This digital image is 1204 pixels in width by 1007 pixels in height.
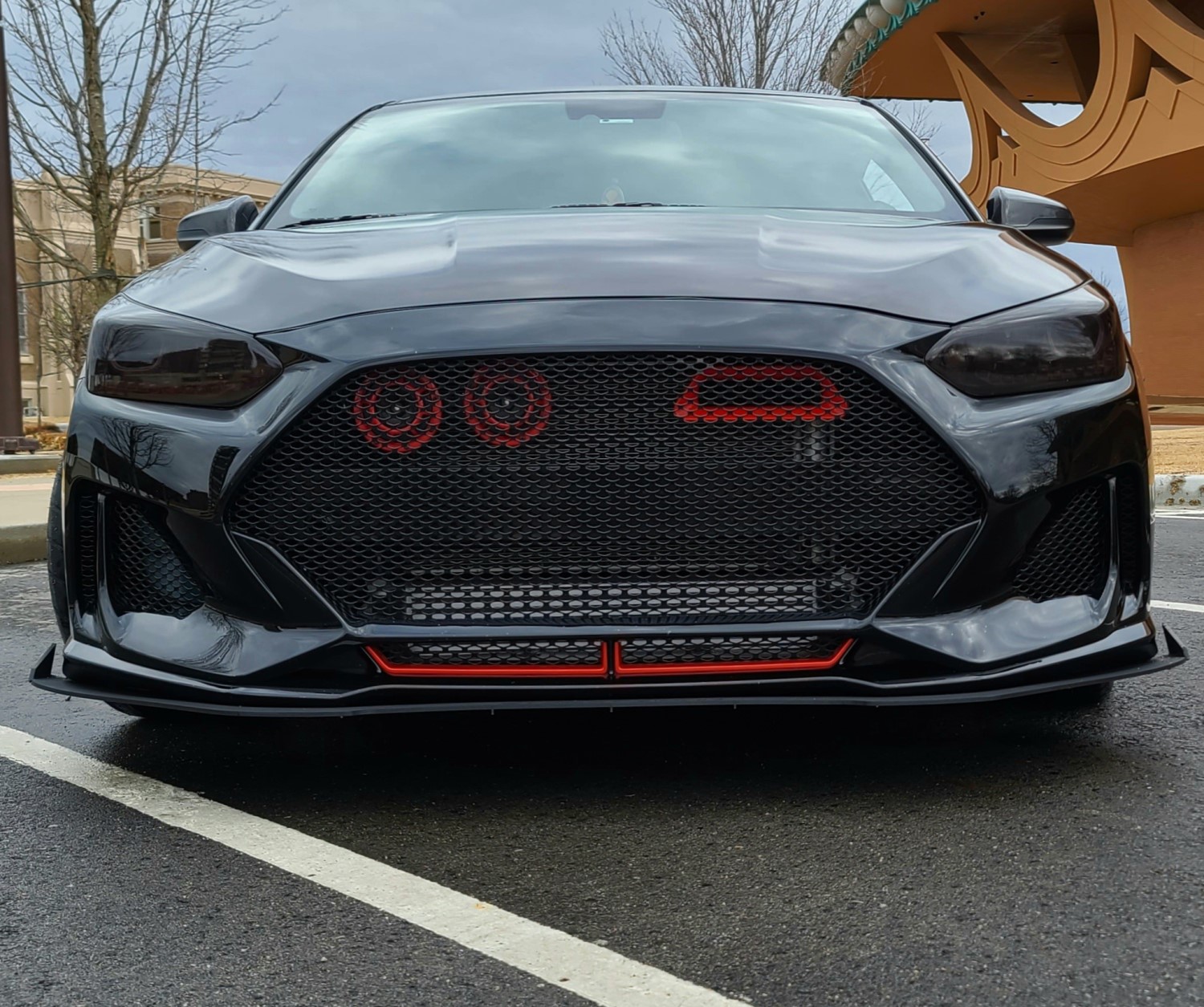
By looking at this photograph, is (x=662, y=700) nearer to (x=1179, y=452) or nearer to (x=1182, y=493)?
(x=1182, y=493)

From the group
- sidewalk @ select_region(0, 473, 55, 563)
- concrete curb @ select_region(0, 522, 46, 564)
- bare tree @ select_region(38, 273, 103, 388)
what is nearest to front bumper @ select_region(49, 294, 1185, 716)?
sidewalk @ select_region(0, 473, 55, 563)

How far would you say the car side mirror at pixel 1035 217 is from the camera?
3.38 metres

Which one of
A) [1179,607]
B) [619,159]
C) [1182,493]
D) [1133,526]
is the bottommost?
[1182,493]

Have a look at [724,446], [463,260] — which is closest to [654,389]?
[724,446]

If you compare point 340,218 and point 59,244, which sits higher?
point 340,218

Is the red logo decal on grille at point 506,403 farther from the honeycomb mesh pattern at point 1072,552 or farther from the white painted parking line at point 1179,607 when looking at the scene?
the white painted parking line at point 1179,607

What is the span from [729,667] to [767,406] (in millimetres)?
447

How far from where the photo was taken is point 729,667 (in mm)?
2303

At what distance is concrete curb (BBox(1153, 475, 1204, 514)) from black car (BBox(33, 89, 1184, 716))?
6.75m

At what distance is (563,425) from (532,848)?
0.70 metres

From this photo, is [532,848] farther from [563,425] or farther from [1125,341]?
[1125,341]

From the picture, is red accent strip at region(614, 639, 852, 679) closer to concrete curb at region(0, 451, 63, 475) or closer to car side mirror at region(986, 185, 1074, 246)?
car side mirror at region(986, 185, 1074, 246)

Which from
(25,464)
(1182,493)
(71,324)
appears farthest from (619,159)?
(71,324)

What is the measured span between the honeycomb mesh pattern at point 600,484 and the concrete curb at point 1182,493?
689cm
